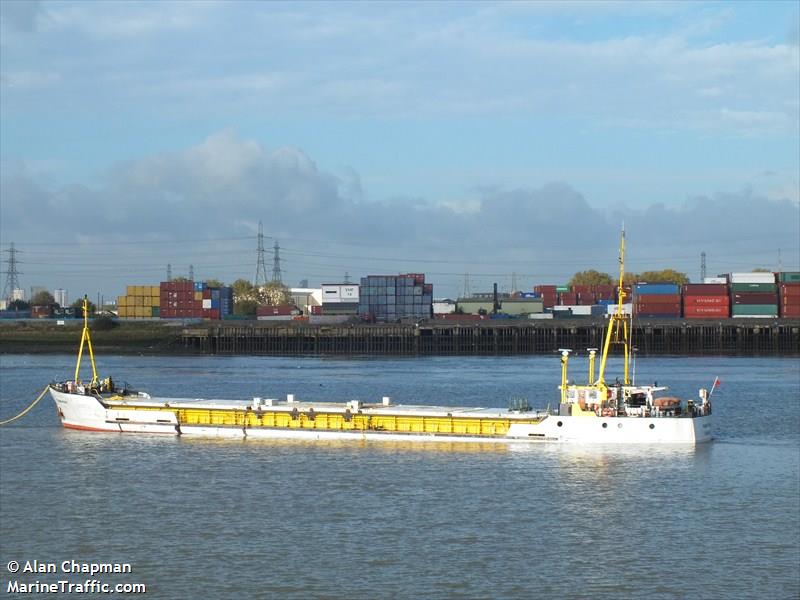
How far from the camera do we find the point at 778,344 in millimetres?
134375

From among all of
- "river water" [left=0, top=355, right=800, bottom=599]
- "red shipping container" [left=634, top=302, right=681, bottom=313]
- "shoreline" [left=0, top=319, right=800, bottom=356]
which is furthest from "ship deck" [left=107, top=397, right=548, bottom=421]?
"red shipping container" [left=634, top=302, right=681, bottom=313]

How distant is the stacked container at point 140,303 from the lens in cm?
18250

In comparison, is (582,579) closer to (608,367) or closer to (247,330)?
(608,367)

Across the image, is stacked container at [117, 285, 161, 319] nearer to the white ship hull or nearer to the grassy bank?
the grassy bank

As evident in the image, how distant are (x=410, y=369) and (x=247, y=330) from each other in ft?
163

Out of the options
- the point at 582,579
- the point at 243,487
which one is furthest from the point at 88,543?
the point at 582,579

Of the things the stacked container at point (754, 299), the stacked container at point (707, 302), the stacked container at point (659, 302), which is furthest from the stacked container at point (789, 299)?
the stacked container at point (659, 302)

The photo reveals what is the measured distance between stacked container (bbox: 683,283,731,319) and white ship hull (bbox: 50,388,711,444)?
10598cm

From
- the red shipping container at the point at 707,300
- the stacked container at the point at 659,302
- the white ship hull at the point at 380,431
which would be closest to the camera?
the white ship hull at the point at 380,431

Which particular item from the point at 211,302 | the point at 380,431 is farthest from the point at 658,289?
the point at 380,431

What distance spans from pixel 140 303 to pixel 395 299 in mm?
46812

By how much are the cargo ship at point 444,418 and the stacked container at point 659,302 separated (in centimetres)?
10463

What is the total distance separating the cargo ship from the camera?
45969 millimetres

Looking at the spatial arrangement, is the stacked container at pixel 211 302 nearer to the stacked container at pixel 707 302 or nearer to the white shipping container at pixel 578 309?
the white shipping container at pixel 578 309
